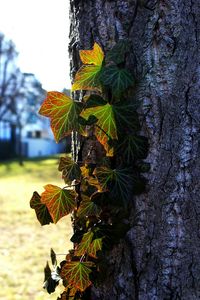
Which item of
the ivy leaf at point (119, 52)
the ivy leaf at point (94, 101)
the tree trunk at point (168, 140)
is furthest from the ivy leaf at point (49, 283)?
the ivy leaf at point (119, 52)

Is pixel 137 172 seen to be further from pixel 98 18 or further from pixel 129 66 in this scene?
pixel 98 18

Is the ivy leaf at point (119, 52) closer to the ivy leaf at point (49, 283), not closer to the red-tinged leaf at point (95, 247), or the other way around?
the red-tinged leaf at point (95, 247)

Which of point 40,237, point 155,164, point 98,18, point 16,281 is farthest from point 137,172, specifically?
point 40,237

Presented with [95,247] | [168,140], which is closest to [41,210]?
[95,247]

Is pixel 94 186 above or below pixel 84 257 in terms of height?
above

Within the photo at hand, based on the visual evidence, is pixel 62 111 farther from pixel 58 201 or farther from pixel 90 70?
pixel 58 201

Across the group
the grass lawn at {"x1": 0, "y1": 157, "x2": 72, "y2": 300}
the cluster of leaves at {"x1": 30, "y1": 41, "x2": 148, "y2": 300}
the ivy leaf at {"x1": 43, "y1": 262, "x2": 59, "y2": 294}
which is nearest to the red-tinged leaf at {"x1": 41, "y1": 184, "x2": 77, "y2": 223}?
the cluster of leaves at {"x1": 30, "y1": 41, "x2": 148, "y2": 300}
